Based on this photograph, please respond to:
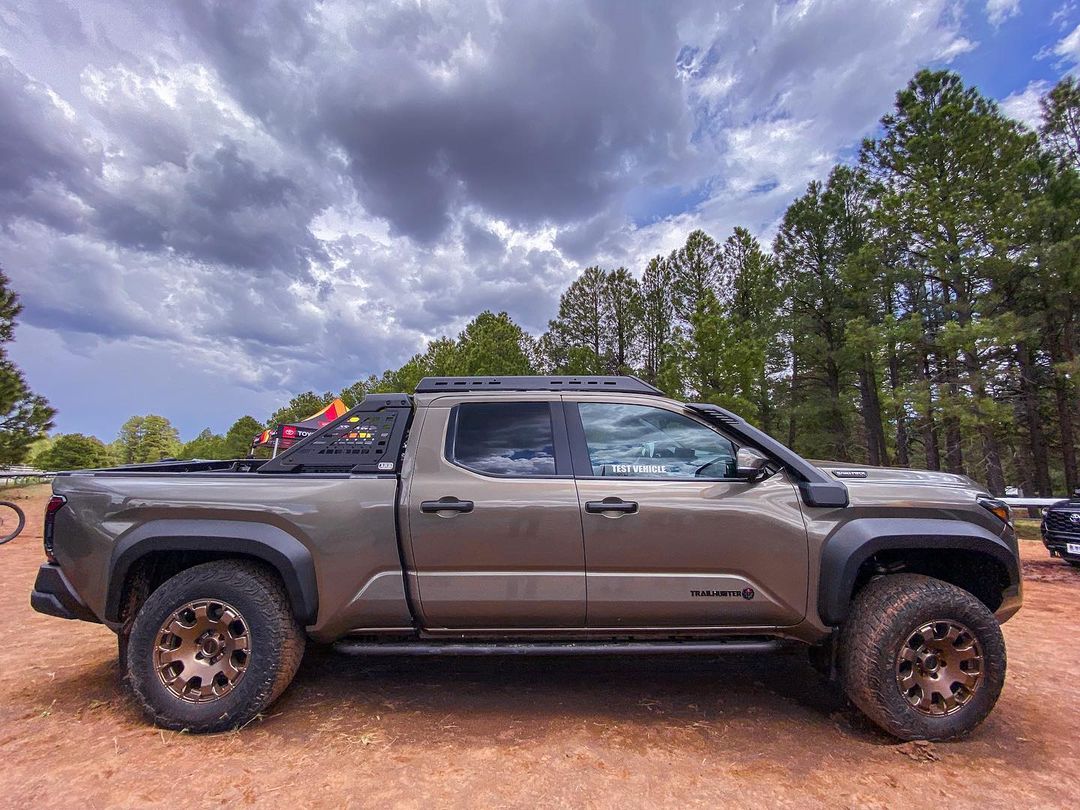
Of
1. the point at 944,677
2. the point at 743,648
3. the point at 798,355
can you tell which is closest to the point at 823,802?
the point at 743,648

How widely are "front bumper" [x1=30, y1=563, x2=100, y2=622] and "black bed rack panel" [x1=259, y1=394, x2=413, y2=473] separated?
3.67ft

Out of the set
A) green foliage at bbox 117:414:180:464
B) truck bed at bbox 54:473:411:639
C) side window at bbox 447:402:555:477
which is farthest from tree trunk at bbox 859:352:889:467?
green foliage at bbox 117:414:180:464

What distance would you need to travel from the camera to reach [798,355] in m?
26.7

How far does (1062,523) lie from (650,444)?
26.0 ft

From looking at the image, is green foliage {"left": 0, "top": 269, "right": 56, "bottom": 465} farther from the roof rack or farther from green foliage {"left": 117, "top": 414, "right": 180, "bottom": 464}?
green foliage {"left": 117, "top": 414, "right": 180, "bottom": 464}

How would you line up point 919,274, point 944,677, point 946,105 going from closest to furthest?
point 944,677
point 946,105
point 919,274

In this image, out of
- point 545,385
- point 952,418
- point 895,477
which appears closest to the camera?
point 895,477

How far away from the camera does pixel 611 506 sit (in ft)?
9.58

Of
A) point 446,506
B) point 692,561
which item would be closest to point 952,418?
point 692,561

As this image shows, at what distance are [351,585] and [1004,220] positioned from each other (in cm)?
1901

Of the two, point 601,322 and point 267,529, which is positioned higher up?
point 601,322

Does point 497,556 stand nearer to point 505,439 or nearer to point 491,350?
point 505,439

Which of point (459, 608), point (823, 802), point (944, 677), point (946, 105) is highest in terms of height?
point (946, 105)

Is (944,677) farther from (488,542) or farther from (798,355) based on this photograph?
(798,355)
